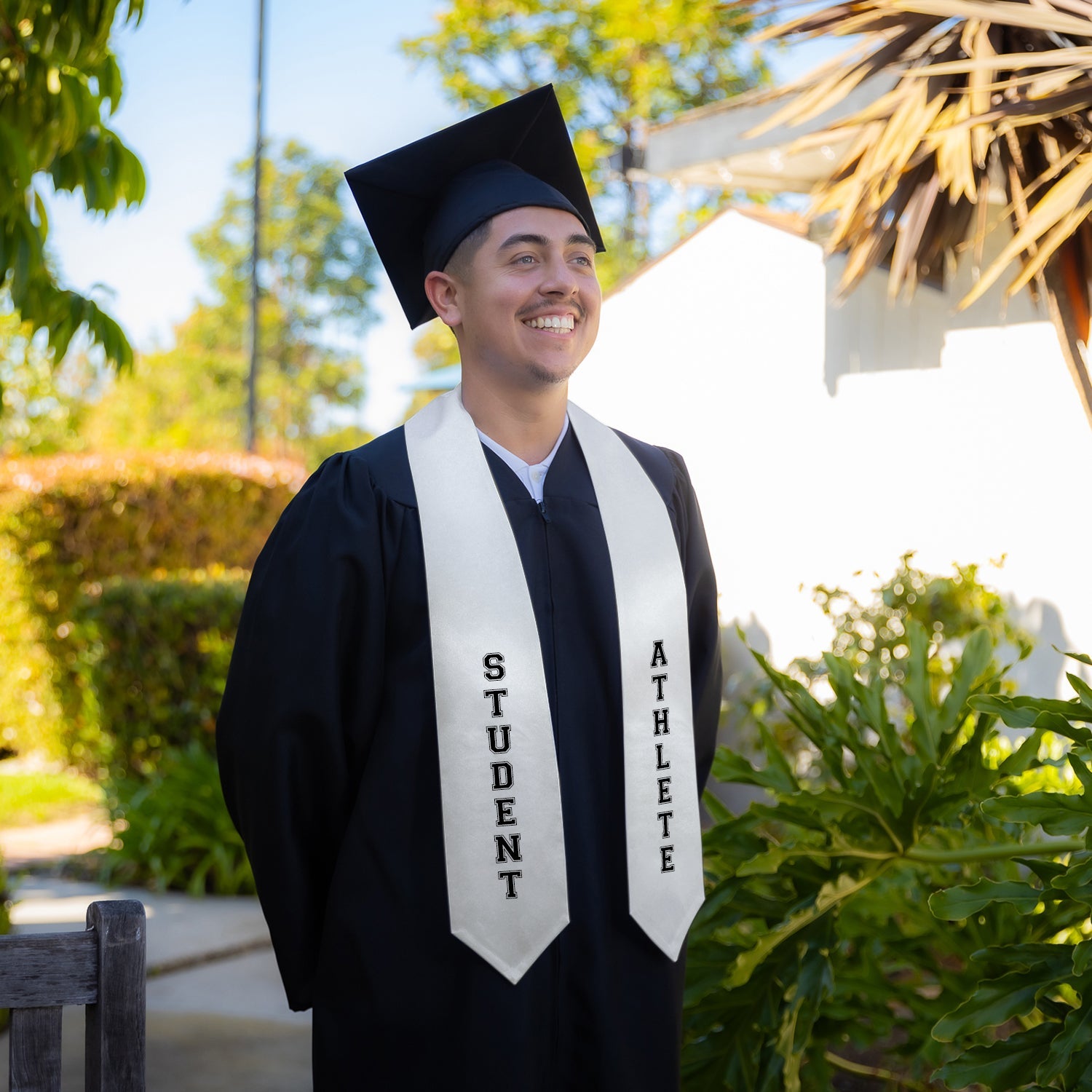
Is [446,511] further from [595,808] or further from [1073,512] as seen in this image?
[1073,512]

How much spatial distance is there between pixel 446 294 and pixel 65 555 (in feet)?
22.3

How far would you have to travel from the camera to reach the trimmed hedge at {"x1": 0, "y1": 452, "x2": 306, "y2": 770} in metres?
8.11

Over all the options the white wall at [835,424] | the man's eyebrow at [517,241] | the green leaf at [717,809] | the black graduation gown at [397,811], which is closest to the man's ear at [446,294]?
the man's eyebrow at [517,241]

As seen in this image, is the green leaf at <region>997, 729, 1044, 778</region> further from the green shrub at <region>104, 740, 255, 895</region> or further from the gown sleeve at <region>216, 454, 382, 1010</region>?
the green shrub at <region>104, 740, 255, 895</region>

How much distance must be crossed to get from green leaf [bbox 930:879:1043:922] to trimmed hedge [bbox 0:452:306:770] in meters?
6.65

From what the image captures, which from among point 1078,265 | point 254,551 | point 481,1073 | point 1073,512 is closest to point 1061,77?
point 1078,265

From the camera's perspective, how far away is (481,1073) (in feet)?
6.14

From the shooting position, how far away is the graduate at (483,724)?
6.24 ft

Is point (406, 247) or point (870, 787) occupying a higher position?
point (406, 247)

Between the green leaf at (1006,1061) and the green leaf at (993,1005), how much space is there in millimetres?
38

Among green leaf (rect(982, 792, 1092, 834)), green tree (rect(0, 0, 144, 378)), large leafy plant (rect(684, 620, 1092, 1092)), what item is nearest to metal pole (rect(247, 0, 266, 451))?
green tree (rect(0, 0, 144, 378))

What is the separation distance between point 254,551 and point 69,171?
6.14 metres

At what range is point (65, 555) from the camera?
8.22 meters

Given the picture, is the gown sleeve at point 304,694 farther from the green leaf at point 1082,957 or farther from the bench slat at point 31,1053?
the green leaf at point 1082,957
